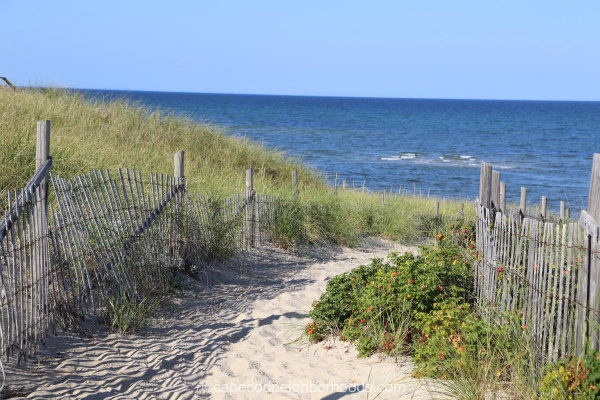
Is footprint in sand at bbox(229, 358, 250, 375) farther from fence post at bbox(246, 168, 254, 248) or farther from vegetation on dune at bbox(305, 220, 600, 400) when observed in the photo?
fence post at bbox(246, 168, 254, 248)

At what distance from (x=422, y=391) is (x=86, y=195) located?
3224 mm

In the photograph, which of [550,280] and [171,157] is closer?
[550,280]

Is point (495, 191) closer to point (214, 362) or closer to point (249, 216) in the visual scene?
point (214, 362)

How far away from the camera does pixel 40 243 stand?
13.8ft

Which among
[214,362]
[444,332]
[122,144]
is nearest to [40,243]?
[214,362]

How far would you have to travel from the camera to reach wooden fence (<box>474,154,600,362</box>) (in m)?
3.23

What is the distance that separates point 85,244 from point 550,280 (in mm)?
3762

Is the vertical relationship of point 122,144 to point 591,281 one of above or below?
above

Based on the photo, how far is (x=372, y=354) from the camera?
4715 mm

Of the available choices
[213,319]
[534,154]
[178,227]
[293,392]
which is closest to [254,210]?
[178,227]

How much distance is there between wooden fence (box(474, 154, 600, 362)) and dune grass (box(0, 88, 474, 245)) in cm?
448

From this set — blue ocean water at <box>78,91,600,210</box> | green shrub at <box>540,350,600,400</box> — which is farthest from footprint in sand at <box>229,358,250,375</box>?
blue ocean water at <box>78,91,600,210</box>

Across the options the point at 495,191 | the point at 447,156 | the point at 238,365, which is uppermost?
the point at 495,191

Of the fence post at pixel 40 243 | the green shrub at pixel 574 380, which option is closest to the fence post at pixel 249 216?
the fence post at pixel 40 243
